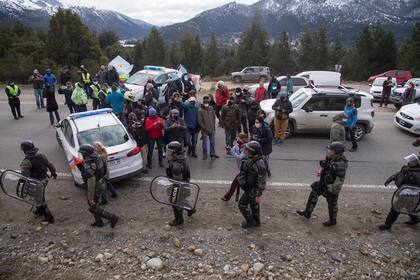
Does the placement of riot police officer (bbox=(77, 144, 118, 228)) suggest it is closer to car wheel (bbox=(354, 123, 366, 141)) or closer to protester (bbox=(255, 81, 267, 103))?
protester (bbox=(255, 81, 267, 103))

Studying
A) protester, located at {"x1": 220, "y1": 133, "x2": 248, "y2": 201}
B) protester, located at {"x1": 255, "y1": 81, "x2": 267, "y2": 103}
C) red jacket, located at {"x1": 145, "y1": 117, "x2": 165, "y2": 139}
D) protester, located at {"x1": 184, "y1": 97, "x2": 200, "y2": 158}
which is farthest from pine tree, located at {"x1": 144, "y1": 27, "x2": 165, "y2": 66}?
protester, located at {"x1": 220, "y1": 133, "x2": 248, "y2": 201}

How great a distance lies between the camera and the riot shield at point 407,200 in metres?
5.61

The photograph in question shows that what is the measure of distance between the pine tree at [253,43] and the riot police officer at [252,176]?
4854 cm

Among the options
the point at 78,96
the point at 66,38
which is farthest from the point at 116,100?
the point at 66,38

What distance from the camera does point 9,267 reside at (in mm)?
5340

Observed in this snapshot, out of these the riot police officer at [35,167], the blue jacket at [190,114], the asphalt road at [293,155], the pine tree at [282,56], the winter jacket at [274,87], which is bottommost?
the asphalt road at [293,155]

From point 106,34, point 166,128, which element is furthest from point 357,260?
point 106,34

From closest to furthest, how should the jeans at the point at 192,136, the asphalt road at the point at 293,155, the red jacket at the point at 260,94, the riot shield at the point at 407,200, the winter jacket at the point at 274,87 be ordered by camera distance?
the riot shield at the point at 407,200 → the asphalt road at the point at 293,155 → the jeans at the point at 192,136 → the red jacket at the point at 260,94 → the winter jacket at the point at 274,87

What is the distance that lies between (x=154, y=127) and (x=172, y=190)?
3.12m

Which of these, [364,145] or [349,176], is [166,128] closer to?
[349,176]

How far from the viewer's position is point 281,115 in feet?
34.5

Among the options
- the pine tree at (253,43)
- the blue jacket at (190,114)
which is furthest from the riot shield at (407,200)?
the pine tree at (253,43)

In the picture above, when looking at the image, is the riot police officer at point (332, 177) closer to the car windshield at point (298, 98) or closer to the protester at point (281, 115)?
the protester at point (281, 115)

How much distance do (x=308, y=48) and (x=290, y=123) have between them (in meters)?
45.9
